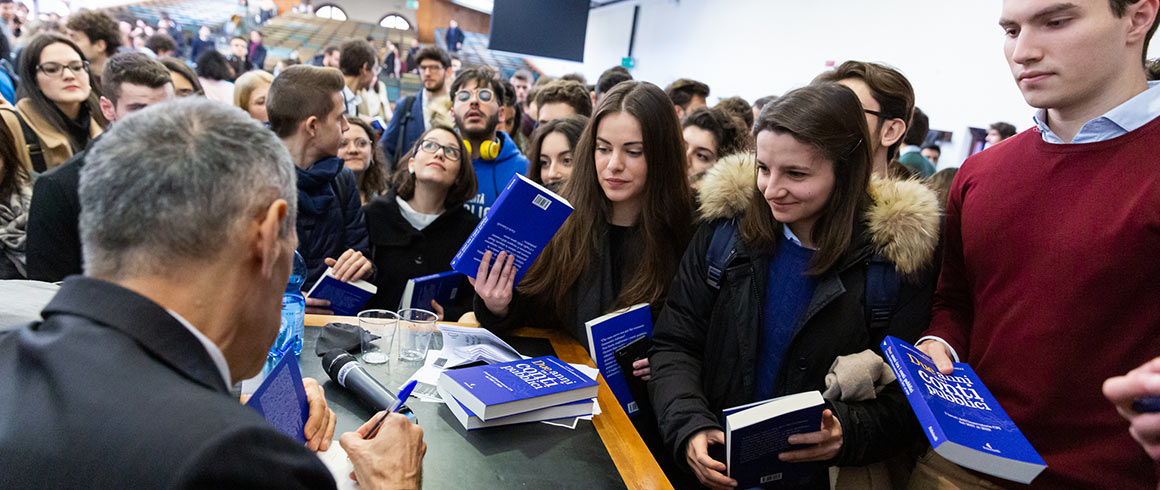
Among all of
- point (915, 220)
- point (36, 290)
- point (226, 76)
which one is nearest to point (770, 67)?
point (226, 76)

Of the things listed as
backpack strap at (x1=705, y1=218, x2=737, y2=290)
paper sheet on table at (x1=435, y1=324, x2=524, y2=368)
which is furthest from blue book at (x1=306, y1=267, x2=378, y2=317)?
backpack strap at (x1=705, y1=218, x2=737, y2=290)

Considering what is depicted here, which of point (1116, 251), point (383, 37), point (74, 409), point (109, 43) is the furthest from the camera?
point (383, 37)

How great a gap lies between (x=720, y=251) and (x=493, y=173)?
2.16 meters

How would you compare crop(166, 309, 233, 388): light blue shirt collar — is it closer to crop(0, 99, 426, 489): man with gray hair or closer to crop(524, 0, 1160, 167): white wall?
crop(0, 99, 426, 489): man with gray hair

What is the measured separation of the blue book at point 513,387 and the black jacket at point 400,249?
4.40 feet

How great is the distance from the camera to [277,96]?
2719 millimetres

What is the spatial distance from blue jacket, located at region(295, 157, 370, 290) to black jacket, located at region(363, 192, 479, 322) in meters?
0.07

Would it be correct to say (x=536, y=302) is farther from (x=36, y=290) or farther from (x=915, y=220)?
(x=36, y=290)

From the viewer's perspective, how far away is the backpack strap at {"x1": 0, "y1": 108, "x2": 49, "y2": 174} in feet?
10.5

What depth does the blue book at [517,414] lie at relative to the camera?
4.99ft

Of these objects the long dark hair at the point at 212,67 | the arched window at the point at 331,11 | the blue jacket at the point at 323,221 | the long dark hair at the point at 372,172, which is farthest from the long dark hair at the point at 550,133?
the arched window at the point at 331,11

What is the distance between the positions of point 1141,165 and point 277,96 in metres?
2.79

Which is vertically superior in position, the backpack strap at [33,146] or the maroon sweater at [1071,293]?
the maroon sweater at [1071,293]

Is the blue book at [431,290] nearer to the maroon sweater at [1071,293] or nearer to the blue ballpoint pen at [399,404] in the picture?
the blue ballpoint pen at [399,404]
